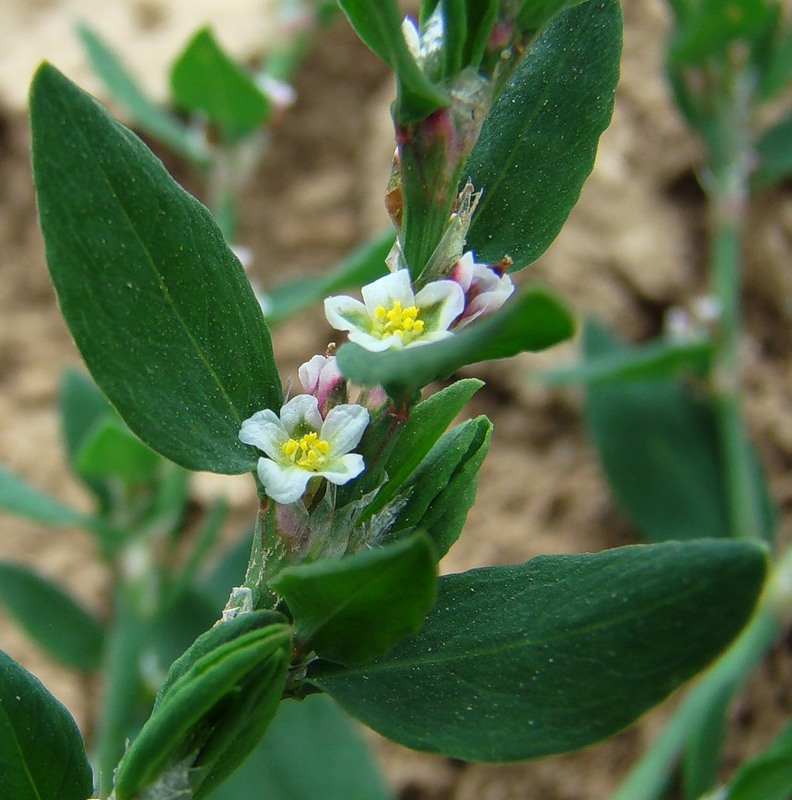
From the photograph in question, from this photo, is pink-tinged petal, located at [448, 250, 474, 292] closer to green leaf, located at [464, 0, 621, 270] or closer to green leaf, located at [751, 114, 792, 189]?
green leaf, located at [464, 0, 621, 270]

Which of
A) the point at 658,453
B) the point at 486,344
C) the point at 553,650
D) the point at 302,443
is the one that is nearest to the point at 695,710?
the point at 658,453

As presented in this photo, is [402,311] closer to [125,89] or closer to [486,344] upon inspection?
[486,344]

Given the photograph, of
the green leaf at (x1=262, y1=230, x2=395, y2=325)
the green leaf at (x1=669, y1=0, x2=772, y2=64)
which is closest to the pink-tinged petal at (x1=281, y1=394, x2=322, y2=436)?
the green leaf at (x1=262, y1=230, x2=395, y2=325)

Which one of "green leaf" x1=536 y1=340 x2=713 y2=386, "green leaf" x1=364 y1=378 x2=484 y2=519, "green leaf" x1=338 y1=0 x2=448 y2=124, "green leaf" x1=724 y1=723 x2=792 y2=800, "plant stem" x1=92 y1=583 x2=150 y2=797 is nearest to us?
"green leaf" x1=338 y1=0 x2=448 y2=124

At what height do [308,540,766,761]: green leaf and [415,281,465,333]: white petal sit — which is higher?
[415,281,465,333]: white petal

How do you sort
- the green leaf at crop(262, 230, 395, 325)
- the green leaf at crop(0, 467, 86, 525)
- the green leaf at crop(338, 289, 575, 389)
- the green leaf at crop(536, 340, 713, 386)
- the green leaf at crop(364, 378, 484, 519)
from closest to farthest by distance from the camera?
the green leaf at crop(338, 289, 575, 389) < the green leaf at crop(364, 378, 484, 519) < the green leaf at crop(262, 230, 395, 325) < the green leaf at crop(0, 467, 86, 525) < the green leaf at crop(536, 340, 713, 386)

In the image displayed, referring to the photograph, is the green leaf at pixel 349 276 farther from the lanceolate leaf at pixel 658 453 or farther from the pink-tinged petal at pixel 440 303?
the lanceolate leaf at pixel 658 453

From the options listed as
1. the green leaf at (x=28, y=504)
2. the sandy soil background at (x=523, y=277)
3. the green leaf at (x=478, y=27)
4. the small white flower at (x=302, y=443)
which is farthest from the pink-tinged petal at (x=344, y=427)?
the sandy soil background at (x=523, y=277)
